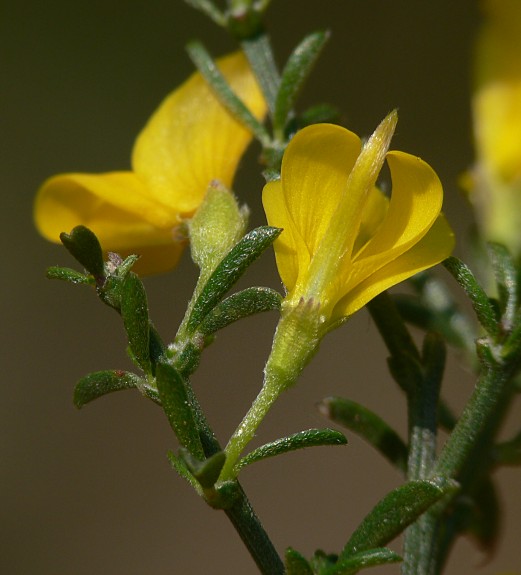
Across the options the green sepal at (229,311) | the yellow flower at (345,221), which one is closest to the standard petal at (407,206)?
the yellow flower at (345,221)

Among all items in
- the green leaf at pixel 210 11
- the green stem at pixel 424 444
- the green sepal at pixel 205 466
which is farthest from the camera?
the green leaf at pixel 210 11

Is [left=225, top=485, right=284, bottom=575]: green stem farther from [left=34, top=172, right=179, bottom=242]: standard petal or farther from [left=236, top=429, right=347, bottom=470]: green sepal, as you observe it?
[left=34, top=172, right=179, bottom=242]: standard petal

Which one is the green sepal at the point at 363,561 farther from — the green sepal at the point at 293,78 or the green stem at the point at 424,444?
the green sepal at the point at 293,78

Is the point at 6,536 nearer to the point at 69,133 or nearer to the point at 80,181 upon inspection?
the point at 69,133

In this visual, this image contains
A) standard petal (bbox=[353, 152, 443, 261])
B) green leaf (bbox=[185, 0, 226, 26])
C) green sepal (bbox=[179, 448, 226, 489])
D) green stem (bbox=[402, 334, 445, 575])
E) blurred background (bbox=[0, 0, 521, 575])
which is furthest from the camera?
blurred background (bbox=[0, 0, 521, 575])

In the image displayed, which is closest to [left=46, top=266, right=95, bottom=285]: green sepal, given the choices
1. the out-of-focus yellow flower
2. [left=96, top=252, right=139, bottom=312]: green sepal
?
[left=96, top=252, right=139, bottom=312]: green sepal

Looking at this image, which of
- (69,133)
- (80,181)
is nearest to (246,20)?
(80,181)
